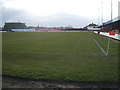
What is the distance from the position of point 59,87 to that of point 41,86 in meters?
0.60

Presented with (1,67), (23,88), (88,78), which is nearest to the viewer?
(23,88)

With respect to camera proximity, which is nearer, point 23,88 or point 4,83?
point 23,88

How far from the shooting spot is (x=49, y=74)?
628cm

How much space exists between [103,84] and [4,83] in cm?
343

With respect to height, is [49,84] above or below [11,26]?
below

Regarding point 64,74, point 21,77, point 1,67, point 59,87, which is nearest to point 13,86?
point 21,77

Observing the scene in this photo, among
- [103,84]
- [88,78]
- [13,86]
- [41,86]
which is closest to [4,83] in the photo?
[13,86]

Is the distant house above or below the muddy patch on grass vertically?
above

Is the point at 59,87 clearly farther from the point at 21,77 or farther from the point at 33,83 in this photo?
the point at 21,77

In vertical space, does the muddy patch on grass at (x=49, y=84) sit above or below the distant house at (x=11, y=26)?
below

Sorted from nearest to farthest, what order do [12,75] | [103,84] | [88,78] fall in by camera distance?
1. [103,84]
2. [88,78]
3. [12,75]

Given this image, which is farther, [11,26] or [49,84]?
[11,26]

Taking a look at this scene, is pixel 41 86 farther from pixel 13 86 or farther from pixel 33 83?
pixel 13 86

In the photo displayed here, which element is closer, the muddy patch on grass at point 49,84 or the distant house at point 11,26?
the muddy patch on grass at point 49,84
